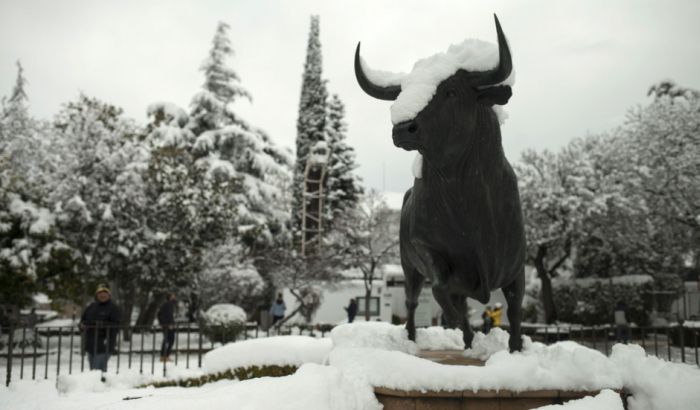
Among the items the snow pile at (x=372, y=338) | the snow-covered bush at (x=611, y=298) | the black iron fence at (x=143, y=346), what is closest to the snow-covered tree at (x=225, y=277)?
the black iron fence at (x=143, y=346)

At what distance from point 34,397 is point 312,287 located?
21.6 metres

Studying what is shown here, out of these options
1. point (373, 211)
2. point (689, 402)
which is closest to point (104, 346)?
point (689, 402)

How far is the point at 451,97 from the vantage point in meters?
3.75

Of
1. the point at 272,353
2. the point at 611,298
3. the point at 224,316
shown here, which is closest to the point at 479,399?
the point at 272,353

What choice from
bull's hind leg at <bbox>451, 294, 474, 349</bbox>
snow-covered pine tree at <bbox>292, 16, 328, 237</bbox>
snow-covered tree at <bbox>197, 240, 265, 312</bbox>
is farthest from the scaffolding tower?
bull's hind leg at <bbox>451, 294, 474, 349</bbox>

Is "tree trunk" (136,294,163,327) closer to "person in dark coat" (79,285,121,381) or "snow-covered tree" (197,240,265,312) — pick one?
"snow-covered tree" (197,240,265,312)

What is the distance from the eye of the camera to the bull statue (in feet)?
12.3

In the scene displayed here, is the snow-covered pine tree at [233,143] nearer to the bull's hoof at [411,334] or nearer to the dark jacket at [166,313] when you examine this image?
the dark jacket at [166,313]

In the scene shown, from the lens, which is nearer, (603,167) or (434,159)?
(434,159)

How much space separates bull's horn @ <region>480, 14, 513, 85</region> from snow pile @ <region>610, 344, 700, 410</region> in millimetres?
2051

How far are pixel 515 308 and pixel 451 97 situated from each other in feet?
5.72

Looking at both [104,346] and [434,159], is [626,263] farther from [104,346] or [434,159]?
[434,159]

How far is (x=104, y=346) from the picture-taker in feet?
33.7

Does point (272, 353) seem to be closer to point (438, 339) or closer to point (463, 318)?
point (438, 339)
